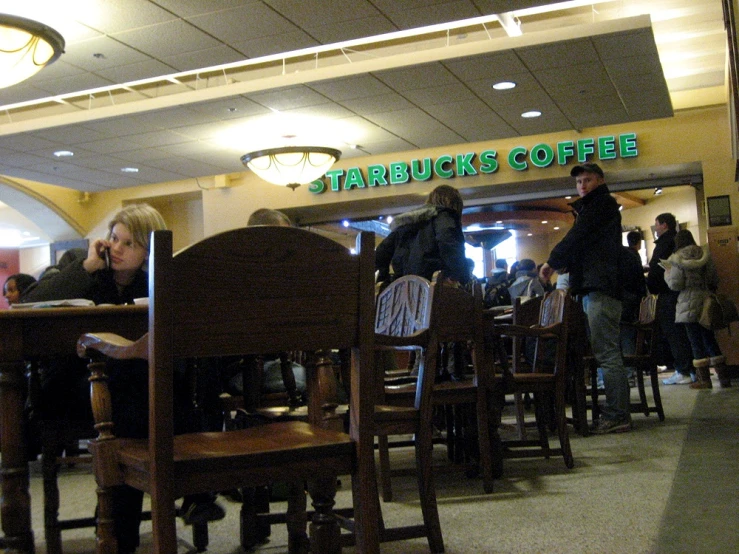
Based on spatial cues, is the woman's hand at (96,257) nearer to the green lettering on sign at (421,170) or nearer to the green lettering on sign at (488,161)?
the green lettering on sign at (488,161)

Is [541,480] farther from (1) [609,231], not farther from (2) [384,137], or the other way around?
(2) [384,137]

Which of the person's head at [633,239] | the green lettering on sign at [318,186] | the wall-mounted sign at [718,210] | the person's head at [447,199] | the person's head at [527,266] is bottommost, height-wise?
the person's head at [527,266]

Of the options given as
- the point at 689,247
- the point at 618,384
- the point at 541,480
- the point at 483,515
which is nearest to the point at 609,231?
the point at 618,384

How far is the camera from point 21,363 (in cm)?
213

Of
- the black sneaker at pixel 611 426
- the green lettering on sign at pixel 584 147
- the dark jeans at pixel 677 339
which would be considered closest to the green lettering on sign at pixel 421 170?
the green lettering on sign at pixel 584 147

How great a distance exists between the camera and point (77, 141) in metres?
8.98

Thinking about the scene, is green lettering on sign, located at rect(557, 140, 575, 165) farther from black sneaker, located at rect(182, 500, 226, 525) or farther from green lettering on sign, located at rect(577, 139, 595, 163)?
black sneaker, located at rect(182, 500, 226, 525)

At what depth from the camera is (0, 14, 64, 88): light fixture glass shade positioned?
4992mm

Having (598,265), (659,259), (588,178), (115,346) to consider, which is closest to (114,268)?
(115,346)

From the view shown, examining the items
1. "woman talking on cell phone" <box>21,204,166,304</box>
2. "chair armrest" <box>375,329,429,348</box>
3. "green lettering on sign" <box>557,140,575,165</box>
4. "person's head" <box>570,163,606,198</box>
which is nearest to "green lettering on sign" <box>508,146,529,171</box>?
"green lettering on sign" <box>557,140,575,165</box>

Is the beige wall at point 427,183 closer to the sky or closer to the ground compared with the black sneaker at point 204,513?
closer to the sky

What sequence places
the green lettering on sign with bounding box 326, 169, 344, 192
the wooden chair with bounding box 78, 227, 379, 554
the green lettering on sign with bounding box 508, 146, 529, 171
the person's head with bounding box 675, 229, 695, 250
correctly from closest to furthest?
the wooden chair with bounding box 78, 227, 379, 554 < the person's head with bounding box 675, 229, 695, 250 < the green lettering on sign with bounding box 508, 146, 529, 171 < the green lettering on sign with bounding box 326, 169, 344, 192

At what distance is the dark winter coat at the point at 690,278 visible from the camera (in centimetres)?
731

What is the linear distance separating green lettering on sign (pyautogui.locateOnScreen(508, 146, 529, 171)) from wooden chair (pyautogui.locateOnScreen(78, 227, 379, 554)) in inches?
344
